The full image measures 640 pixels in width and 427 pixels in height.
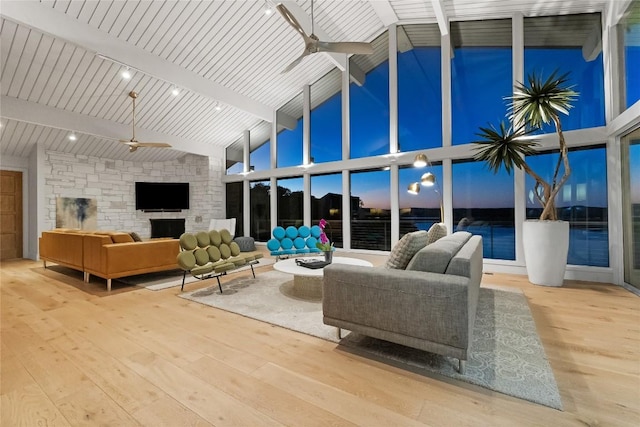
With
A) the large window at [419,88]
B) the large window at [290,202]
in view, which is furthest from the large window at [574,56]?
the large window at [290,202]

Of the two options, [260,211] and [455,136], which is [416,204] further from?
[260,211]

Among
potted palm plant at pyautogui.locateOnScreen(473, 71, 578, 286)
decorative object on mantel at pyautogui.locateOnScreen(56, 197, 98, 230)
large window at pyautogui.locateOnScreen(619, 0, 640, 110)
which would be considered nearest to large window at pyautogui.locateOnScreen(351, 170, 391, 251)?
potted palm plant at pyautogui.locateOnScreen(473, 71, 578, 286)

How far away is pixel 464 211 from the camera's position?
5309mm

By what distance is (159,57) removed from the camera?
4.91 metres

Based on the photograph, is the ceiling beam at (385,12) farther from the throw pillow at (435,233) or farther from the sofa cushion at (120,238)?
the sofa cushion at (120,238)

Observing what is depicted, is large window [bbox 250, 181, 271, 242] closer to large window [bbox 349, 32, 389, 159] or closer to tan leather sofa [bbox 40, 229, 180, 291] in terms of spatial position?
large window [bbox 349, 32, 389, 159]

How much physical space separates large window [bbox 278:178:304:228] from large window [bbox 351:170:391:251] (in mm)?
1561

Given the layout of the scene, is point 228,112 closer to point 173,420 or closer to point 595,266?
point 173,420

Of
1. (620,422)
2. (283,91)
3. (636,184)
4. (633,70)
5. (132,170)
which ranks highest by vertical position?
(283,91)

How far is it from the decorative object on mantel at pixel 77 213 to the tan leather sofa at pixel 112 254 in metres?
2.53

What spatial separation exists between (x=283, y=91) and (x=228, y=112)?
1501 millimetres

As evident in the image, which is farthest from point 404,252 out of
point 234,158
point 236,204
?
point 234,158

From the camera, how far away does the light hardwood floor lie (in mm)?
1506

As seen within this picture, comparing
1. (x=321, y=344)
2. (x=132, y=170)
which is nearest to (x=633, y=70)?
(x=321, y=344)
